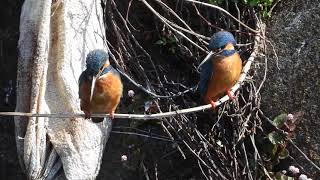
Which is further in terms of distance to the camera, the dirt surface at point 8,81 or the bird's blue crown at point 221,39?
the dirt surface at point 8,81

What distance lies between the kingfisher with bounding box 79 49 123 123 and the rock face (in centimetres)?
136

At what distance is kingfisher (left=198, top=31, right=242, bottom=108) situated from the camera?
4.53m

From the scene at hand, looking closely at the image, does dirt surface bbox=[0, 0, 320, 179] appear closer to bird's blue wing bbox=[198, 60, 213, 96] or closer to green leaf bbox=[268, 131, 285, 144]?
green leaf bbox=[268, 131, 285, 144]

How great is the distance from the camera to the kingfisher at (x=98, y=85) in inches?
171

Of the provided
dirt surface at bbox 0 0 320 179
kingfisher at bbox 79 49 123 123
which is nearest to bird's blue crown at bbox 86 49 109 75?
kingfisher at bbox 79 49 123 123

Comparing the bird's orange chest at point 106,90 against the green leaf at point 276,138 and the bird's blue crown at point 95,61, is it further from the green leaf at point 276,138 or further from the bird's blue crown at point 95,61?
the green leaf at point 276,138

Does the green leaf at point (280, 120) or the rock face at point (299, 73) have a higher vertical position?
the rock face at point (299, 73)

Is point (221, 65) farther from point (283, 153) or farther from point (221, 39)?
point (283, 153)

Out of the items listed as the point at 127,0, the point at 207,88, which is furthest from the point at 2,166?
the point at 207,88

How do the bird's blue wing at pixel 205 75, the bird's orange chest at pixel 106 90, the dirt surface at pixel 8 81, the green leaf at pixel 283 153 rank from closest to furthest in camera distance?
the bird's orange chest at pixel 106 90 → the bird's blue wing at pixel 205 75 → the green leaf at pixel 283 153 → the dirt surface at pixel 8 81

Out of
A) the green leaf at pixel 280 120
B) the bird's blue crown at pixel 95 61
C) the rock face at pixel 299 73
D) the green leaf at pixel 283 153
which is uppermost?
the bird's blue crown at pixel 95 61

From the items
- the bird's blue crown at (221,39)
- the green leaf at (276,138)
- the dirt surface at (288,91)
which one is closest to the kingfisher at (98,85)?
the bird's blue crown at (221,39)

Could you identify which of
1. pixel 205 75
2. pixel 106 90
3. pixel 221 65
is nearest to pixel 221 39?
pixel 221 65

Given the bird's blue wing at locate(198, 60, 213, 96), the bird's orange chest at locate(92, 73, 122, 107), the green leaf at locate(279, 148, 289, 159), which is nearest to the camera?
the bird's orange chest at locate(92, 73, 122, 107)
